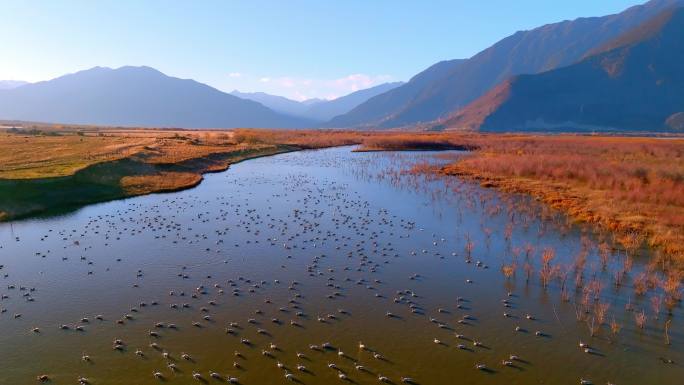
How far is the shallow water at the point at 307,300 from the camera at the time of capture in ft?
55.0

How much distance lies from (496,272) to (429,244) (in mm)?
6352

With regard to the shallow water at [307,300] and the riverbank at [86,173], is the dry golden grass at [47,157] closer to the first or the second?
the riverbank at [86,173]

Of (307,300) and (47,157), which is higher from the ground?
(47,157)

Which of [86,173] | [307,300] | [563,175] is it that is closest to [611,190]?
[563,175]

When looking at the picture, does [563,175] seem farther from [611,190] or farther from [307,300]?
[307,300]

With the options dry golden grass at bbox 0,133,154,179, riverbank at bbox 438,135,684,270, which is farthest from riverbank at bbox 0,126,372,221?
riverbank at bbox 438,135,684,270

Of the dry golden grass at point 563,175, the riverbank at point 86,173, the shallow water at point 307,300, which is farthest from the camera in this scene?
the riverbank at point 86,173

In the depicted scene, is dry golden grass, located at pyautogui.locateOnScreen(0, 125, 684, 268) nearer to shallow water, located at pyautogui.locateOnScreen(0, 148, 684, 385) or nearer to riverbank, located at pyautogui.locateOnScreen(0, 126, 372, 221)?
riverbank, located at pyautogui.locateOnScreen(0, 126, 372, 221)

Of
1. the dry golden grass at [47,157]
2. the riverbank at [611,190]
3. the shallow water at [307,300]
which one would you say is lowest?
the shallow water at [307,300]

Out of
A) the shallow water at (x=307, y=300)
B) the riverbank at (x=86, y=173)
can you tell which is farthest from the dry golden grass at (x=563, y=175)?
the shallow water at (x=307, y=300)

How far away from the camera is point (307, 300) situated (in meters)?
22.4

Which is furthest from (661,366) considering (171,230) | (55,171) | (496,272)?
(55,171)

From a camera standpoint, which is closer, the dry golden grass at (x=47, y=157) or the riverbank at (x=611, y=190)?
the riverbank at (x=611, y=190)

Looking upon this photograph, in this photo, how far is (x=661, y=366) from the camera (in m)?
17.0
